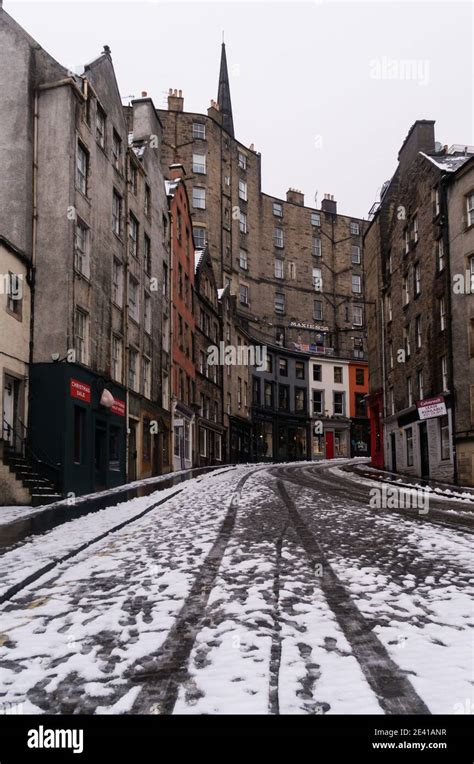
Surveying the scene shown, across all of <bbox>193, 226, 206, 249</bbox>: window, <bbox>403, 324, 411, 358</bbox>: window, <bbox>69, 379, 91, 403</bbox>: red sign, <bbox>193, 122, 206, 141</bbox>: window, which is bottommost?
<bbox>69, 379, 91, 403</bbox>: red sign

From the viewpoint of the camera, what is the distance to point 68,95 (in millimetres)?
19750

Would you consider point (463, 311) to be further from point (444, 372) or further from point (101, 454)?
point (101, 454)

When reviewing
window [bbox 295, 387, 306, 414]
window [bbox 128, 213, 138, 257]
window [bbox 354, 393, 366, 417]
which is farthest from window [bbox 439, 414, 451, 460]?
window [bbox 354, 393, 366, 417]

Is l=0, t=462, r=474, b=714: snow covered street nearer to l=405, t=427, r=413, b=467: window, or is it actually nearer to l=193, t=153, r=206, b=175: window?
l=405, t=427, r=413, b=467: window

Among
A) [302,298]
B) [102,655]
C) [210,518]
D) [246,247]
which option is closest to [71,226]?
[210,518]

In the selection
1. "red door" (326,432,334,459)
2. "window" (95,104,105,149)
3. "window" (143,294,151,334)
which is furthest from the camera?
"red door" (326,432,334,459)

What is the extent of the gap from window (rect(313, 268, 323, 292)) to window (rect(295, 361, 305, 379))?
328 inches

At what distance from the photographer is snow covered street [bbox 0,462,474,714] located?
12.4ft

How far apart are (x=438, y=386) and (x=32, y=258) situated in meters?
19.1

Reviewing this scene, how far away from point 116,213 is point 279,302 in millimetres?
40460

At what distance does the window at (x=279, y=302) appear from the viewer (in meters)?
64.6

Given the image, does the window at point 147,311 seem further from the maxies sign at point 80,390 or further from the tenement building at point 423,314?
the tenement building at point 423,314

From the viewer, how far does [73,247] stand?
19484 millimetres

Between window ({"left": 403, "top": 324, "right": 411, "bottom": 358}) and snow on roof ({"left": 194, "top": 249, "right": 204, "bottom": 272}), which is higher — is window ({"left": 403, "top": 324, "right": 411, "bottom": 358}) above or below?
below
